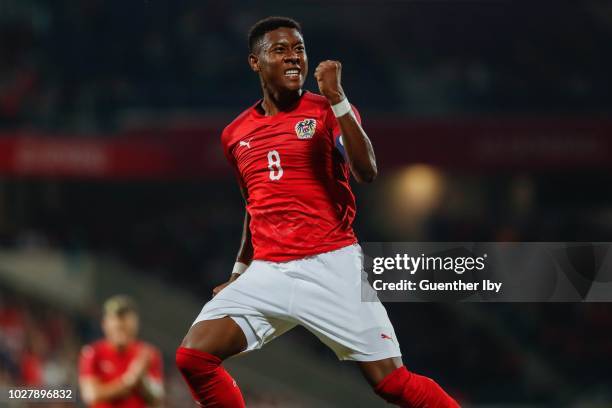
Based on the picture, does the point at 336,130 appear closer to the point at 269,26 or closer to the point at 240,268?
the point at 269,26

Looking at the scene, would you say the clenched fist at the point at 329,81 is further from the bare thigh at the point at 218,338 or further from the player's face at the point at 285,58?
the bare thigh at the point at 218,338

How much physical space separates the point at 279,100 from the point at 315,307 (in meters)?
0.78

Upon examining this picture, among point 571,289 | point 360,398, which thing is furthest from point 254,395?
point 571,289

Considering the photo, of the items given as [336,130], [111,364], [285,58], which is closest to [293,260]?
[336,130]

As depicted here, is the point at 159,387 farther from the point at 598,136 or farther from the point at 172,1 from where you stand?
the point at 172,1

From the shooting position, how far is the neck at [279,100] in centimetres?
386

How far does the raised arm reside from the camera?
3486mm

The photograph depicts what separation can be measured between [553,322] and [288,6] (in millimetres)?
4776

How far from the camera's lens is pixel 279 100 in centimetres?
388

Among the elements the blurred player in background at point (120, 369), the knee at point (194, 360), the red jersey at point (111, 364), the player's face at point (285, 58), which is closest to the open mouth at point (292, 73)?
the player's face at point (285, 58)

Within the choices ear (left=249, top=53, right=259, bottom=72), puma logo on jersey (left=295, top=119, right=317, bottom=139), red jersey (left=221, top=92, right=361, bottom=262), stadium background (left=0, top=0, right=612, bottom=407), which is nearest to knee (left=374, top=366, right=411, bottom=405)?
red jersey (left=221, top=92, right=361, bottom=262)

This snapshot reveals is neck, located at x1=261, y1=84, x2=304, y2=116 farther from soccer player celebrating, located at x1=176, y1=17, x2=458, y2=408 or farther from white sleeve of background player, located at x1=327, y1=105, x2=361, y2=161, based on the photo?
white sleeve of background player, located at x1=327, y1=105, x2=361, y2=161

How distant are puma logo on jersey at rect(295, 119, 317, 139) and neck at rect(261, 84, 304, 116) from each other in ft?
0.34

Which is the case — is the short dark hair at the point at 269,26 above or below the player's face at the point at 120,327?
above
